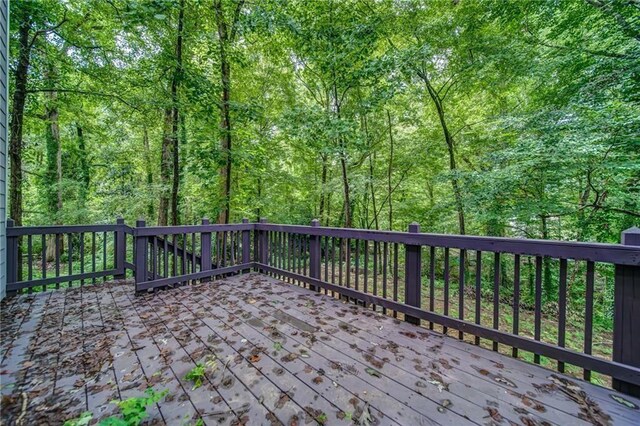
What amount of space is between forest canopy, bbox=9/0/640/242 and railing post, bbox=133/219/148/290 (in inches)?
92.6

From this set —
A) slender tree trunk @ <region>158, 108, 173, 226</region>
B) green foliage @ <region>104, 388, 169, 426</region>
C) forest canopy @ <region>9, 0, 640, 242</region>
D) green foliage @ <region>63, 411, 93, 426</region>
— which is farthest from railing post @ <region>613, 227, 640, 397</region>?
slender tree trunk @ <region>158, 108, 173, 226</region>

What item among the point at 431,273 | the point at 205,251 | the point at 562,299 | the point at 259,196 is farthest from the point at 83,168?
the point at 562,299

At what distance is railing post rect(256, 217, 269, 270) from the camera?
4816 millimetres

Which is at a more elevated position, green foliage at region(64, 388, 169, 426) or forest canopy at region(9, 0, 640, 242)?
forest canopy at region(9, 0, 640, 242)

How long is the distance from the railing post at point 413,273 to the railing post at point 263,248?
Answer: 2.73 metres

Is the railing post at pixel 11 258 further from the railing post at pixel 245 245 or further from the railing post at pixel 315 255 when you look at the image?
the railing post at pixel 315 255

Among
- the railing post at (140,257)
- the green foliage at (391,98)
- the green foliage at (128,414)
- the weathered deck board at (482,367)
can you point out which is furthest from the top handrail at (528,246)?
the green foliage at (391,98)

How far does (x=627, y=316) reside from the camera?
68.9 inches

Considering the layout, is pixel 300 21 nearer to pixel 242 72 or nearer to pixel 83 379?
pixel 242 72

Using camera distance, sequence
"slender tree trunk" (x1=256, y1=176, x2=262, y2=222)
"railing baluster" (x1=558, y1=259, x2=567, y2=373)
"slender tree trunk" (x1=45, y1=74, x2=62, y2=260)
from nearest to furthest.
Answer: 1. "railing baluster" (x1=558, y1=259, x2=567, y2=373)
2. "slender tree trunk" (x1=45, y1=74, x2=62, y2=260)
3. "slender tree trunk" (x1=256, y1=176, x2=262, y2=222)

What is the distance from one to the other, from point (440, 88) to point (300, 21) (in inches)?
166

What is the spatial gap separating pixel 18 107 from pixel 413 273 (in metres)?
6.46

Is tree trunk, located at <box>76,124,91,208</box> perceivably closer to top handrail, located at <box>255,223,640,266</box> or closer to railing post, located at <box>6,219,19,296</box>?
railing post, located at <box>6,219,19,296</box>

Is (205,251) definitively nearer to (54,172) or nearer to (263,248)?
(263,248)
